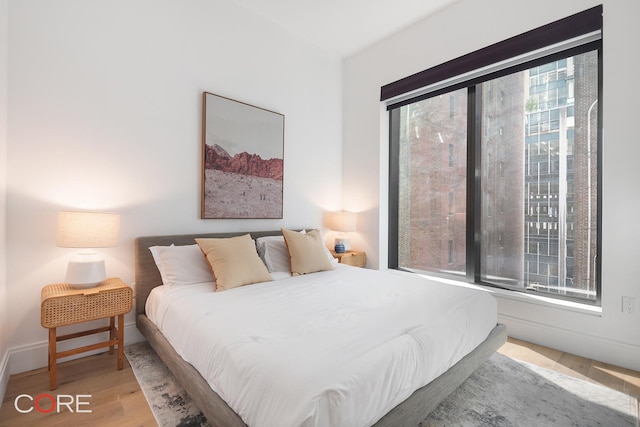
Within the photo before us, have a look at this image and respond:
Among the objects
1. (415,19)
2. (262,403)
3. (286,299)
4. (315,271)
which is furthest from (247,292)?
(415,19)

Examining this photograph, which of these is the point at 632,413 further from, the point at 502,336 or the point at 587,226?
the point at 587,226

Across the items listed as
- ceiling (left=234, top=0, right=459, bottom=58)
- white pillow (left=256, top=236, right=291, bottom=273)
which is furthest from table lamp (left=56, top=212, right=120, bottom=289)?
ceiling (left=234, top=0, right=459, bottom=58)

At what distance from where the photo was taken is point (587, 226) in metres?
2.54

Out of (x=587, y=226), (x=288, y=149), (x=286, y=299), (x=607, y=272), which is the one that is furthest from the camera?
(x=288, y=149)

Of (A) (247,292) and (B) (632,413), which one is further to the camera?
(A) (247,292)

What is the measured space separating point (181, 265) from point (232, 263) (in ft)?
1.38

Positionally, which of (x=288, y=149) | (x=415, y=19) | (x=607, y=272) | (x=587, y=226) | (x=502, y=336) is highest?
(x=415, y=19)

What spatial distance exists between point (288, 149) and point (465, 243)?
2280 millimetres

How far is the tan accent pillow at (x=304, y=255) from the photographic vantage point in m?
2.82

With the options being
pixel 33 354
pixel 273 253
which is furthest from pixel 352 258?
pixel 33 354

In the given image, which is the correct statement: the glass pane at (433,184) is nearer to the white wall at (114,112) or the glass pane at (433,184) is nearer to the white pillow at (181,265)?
the white wall at (114,112)

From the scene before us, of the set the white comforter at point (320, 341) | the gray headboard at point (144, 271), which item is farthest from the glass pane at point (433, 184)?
the gray headboard at point (144, 271)

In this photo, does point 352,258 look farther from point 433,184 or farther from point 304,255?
point 433,184

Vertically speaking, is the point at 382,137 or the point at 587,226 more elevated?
the point at 382,137
